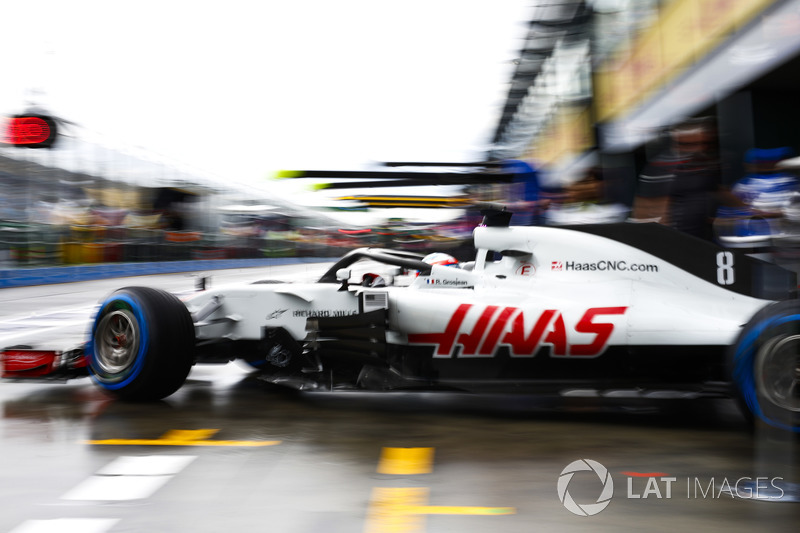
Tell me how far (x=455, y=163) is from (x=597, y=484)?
3.11m

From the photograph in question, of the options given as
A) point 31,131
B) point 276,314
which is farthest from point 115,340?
point 31,131

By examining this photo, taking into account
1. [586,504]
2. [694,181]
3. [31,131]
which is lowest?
[586,504]

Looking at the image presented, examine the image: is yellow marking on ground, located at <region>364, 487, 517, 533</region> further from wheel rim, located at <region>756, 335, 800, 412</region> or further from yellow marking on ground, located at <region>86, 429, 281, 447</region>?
wheel rim, located at <region>756, 335, 800, 412</region>

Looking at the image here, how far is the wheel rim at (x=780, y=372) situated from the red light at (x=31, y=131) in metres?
17.4

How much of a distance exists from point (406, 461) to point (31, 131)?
17.0 metres

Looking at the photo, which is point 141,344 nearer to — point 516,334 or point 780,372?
point 516,334

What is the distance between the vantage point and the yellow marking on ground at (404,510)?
2707 mm

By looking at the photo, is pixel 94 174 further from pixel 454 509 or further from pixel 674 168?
pixel 454 509

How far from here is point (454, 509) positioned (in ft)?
9.46

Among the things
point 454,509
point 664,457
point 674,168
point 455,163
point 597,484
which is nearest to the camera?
point 454,509

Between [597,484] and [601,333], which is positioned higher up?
[601,333]

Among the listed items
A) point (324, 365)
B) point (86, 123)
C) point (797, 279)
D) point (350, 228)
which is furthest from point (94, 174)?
point (797, 279)

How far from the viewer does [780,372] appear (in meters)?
3.72

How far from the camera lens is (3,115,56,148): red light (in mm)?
17877
